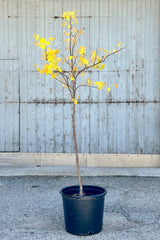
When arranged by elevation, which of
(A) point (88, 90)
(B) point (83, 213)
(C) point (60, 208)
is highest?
(A) point (88, 90)

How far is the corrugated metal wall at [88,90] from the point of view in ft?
31.6

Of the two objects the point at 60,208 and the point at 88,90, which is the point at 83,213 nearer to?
the point at 60,208

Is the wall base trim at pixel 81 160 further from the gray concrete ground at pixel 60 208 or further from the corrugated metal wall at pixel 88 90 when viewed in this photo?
the gray concrete ground at pixel 60 208

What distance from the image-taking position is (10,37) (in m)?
9.73

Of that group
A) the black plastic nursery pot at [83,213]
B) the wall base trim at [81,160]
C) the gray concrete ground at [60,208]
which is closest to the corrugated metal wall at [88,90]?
the wall base trim at [81,160]

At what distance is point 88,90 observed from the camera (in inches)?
383

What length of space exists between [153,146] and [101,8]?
11.2 feet

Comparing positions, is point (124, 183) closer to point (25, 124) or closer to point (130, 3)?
point (25, 124)

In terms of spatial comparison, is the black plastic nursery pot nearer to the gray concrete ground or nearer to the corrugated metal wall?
the gray concrete ground

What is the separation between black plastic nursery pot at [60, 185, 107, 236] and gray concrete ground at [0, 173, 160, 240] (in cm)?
10

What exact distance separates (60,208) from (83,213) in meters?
1.42

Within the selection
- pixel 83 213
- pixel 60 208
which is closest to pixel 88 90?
pixel 60 208

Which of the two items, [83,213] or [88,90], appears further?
[88,90]

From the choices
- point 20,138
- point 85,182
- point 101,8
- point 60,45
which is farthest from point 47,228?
point 101,8
